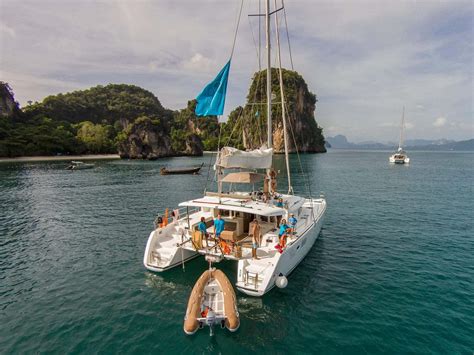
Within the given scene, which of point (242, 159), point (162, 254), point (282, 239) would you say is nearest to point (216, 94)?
point (242, 159)

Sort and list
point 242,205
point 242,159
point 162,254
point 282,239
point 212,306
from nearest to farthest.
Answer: point 212,306 → point 282,239 → point 162,254 → point 242,205 → point 242,159

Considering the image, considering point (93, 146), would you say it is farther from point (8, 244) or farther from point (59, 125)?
point (8, 244)

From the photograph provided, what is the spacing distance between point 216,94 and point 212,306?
10.1 metres

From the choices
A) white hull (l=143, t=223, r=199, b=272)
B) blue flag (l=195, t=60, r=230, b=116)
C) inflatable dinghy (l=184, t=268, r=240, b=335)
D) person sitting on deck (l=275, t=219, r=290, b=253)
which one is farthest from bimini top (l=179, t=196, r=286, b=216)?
blue flag (l=195, t=60, r=230, b=116)

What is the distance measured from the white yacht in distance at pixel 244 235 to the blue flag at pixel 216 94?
5 cm

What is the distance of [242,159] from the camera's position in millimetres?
13836

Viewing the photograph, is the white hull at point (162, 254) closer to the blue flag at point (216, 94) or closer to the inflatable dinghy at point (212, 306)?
the inflatable dinghy at point (212, 306)

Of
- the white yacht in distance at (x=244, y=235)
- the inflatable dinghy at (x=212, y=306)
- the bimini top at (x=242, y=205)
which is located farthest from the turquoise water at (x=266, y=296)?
the bimini top at (x=242, y=205)

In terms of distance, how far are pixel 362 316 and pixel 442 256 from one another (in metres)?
9.07

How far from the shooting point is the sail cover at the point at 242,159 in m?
13.5

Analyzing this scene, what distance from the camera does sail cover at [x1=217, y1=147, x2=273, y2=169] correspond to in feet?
44.2

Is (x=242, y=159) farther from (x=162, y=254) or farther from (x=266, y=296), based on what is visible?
(x=266, y=296)

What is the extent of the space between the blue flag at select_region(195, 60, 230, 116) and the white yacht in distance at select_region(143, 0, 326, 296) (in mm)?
52

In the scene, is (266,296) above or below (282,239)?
below
